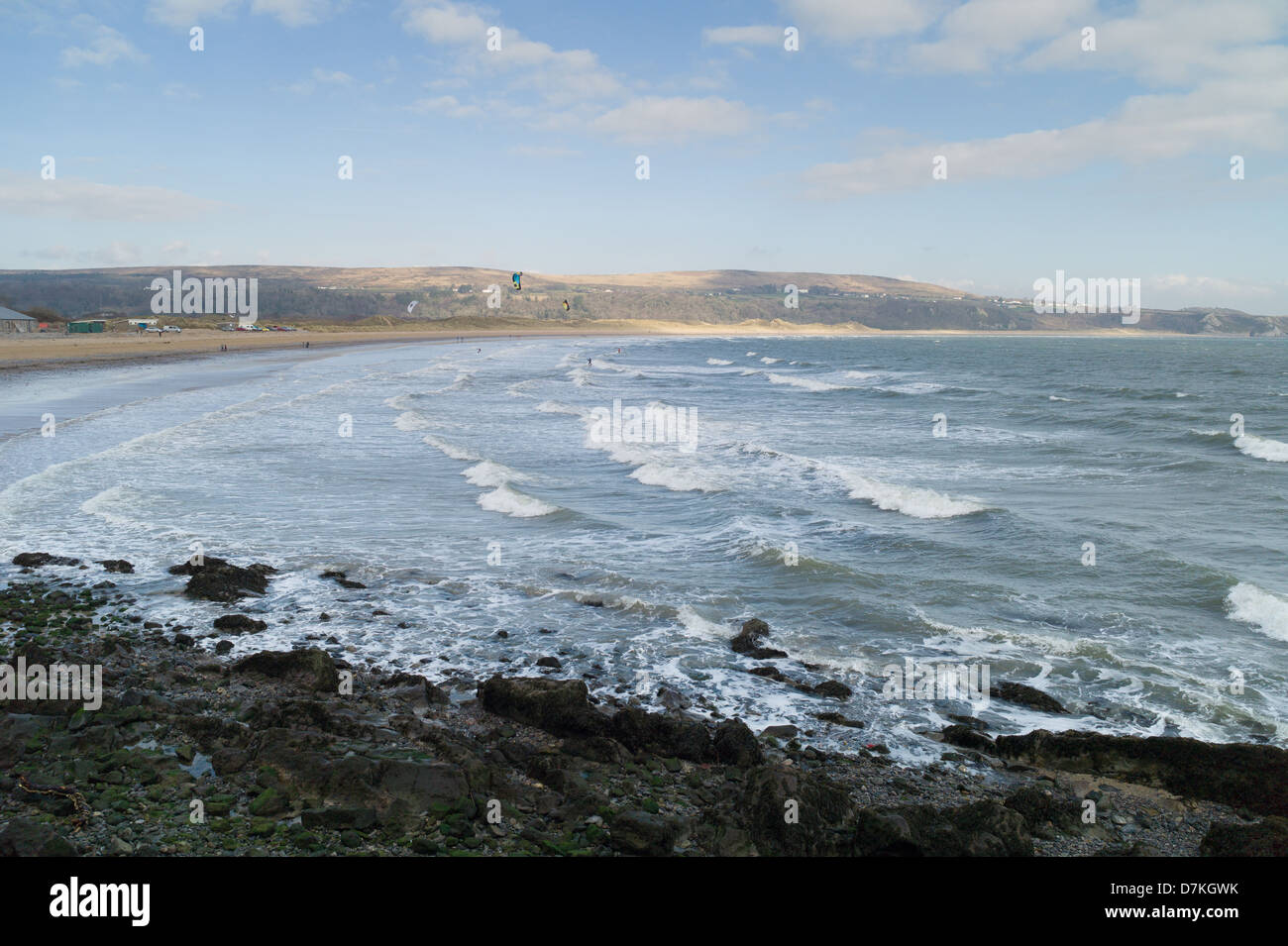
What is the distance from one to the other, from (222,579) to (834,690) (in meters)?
8.38

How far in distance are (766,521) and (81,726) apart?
1181 cm

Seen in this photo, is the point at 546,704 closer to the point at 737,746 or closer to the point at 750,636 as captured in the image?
the point at 737,746

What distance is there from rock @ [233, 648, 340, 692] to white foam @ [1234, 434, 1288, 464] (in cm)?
2538

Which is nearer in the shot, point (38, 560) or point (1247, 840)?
point (1247, 840)

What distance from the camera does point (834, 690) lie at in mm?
8766

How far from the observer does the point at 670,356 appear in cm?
9088

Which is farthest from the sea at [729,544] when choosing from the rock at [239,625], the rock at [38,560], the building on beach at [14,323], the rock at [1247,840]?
the building on beach at [14,323]

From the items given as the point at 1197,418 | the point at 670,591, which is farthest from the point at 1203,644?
the point at 1197,418

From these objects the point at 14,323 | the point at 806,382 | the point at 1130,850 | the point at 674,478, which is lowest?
the point at 1130,850

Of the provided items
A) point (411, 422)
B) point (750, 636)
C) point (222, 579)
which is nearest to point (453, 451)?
point (411, 422)

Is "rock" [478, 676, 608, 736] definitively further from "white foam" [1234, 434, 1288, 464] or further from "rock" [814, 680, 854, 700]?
"white foam" [1234, 434, 1288, 464]

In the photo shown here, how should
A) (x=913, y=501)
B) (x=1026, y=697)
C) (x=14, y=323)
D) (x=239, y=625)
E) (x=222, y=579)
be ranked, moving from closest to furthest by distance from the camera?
(x=1026, y=697), (x=239, y=625), (x=222, y=579), (x=913, y=501), (x=14, y=323)

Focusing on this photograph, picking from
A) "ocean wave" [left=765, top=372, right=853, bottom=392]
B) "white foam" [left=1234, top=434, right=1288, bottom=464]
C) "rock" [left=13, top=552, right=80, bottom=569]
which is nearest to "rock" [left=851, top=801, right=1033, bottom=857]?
"rock" [left=13, top=552, right=80, bottom=569]

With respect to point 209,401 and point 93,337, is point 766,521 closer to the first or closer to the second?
point 209,401
